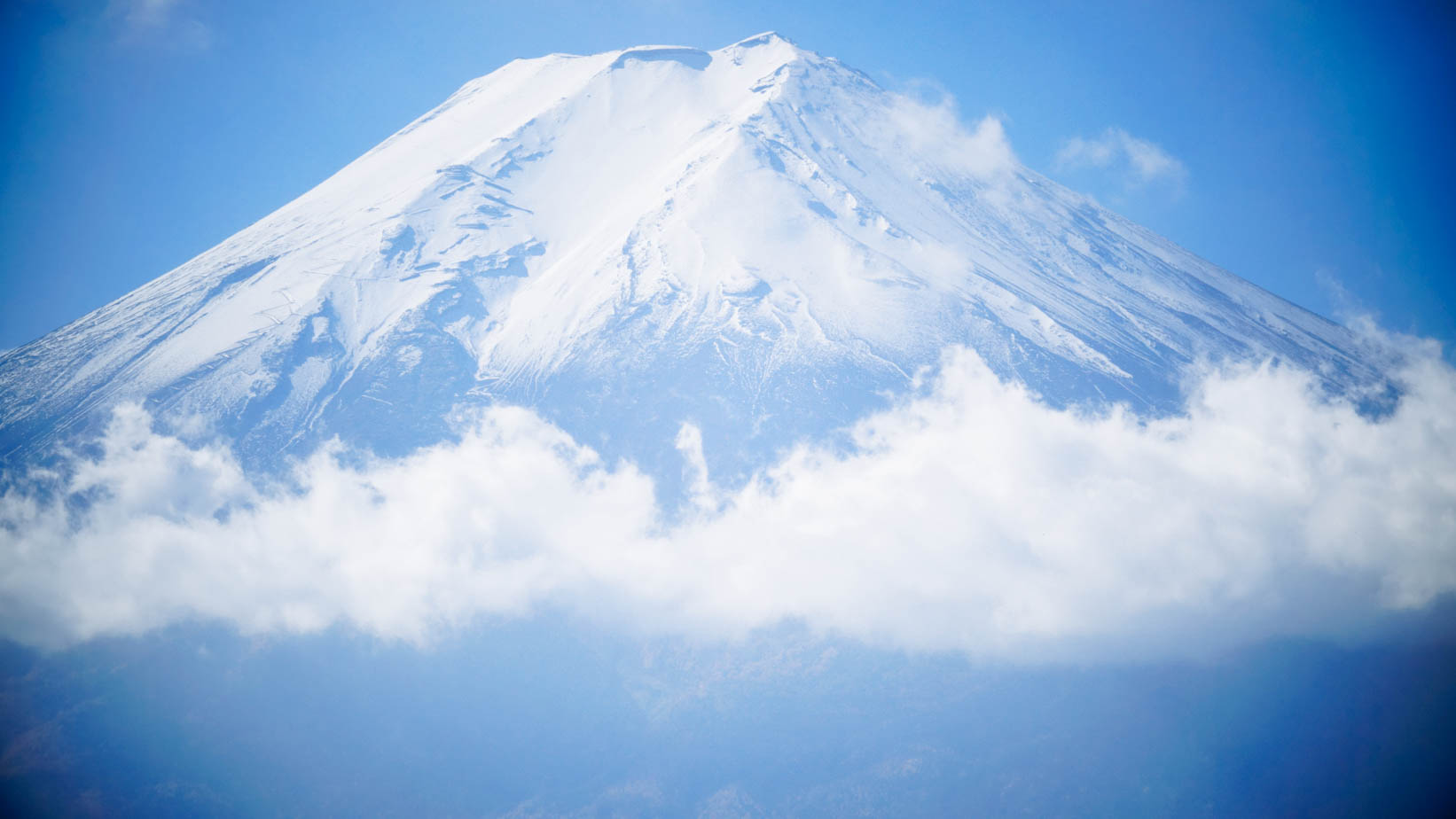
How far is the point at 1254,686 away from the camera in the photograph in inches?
3159

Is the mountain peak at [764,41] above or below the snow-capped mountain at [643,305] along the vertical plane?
above

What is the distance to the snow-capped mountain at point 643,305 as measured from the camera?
90562 millimetres

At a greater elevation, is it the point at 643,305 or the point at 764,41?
the point at 764,41

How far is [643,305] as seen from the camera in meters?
92.2

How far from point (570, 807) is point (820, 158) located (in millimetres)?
66921

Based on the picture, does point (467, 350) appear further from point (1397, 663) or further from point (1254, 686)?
point (1397, 663)

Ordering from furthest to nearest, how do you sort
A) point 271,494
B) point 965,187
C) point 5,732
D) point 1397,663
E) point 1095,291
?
point 965,187 < point 1095,291 < point 271,494 < point 1397,663 < point 5,732

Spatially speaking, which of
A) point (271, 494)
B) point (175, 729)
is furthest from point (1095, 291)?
point (175, 729)

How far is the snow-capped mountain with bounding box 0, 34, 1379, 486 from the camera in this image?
90.6 m

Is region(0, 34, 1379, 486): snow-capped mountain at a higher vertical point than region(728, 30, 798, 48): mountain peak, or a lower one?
lower

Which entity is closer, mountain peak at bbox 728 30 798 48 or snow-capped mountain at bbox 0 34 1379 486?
snow-capped mountain at bbox 0 34 1379 486

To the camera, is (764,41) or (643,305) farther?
(764,41)

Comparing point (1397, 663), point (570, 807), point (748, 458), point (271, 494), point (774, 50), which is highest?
point (774, 50)

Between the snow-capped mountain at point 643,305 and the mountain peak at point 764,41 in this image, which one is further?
the mountain peak at point 764,41
